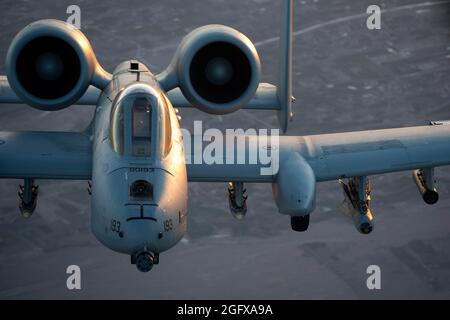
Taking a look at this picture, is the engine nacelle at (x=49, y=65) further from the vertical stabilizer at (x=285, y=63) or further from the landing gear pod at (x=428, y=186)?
the landing gear pod at (x=428, y=186)

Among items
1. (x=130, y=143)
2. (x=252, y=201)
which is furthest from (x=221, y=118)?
(x=130, y=143)

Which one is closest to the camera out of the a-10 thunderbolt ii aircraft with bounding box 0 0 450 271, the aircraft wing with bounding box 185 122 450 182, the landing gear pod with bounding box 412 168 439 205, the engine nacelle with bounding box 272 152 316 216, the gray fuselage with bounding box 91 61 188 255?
the gray fuselage with bounding box 91 61 188 255

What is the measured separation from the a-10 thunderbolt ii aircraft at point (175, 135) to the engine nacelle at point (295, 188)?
1.1 inches

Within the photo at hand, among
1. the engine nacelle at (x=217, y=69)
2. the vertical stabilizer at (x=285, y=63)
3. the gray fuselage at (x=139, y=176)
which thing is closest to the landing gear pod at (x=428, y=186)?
the vertical stabilizer at (x=285, y=63)

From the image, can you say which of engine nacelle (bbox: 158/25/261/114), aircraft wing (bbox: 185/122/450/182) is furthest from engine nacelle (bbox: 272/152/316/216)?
engine nacelle (bbox: 158/25/261/114)

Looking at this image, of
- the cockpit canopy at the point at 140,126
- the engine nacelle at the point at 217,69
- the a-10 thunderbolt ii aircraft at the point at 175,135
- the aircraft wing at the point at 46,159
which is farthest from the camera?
the engine nacelle at the point at 217,69

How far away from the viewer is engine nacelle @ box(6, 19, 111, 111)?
36.8 meters

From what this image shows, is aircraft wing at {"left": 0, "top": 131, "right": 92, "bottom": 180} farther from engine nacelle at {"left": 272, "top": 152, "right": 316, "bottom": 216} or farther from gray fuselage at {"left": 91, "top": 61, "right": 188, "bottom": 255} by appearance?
engine nacelle at {"left": 272, "top": 152, "right": 316, "bottom": 216}

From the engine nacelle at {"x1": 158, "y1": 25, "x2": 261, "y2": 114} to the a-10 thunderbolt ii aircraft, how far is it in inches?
1.1

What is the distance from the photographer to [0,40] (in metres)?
57.3

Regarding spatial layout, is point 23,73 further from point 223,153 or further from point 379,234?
point 379,234

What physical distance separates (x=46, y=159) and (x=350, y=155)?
28.6 ft

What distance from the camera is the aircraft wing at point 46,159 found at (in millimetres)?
36656

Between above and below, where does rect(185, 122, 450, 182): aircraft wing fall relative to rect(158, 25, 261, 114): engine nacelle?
below
